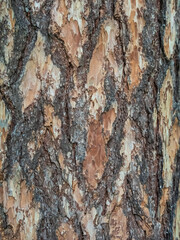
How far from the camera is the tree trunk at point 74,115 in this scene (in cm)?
87

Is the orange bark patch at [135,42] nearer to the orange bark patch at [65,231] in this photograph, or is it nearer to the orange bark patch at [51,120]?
the orange bark patch at [51,120]

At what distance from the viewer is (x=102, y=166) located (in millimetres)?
893

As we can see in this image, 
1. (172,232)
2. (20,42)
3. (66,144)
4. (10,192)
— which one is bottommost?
(172,232)

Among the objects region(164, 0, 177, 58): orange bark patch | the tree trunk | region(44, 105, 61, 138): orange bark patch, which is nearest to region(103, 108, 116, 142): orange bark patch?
the tree trunk

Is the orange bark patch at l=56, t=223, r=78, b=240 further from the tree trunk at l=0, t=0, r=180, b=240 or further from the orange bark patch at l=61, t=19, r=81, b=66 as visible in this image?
the orange bark patch at l=61, t=19, r=81, b=66

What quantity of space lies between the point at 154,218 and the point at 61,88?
0.44 metres

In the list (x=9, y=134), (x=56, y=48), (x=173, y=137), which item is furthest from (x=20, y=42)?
(x=173, y=137)

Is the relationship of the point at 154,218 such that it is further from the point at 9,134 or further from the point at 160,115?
the point at 9,134

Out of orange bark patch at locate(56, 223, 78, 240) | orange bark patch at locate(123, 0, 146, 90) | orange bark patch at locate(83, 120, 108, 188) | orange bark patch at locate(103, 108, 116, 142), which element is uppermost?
orange bark patch at locate(123, 0, 146, 90)

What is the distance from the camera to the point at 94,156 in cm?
89

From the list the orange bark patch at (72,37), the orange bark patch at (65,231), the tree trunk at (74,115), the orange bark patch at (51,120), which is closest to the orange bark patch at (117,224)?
the tree trunk at (74,115)

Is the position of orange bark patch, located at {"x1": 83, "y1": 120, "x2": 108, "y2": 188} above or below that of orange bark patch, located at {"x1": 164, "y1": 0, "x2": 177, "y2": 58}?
below

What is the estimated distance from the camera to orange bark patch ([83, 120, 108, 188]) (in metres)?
0.89

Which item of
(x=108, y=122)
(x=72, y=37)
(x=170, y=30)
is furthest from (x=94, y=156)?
(x=170, y=30)
